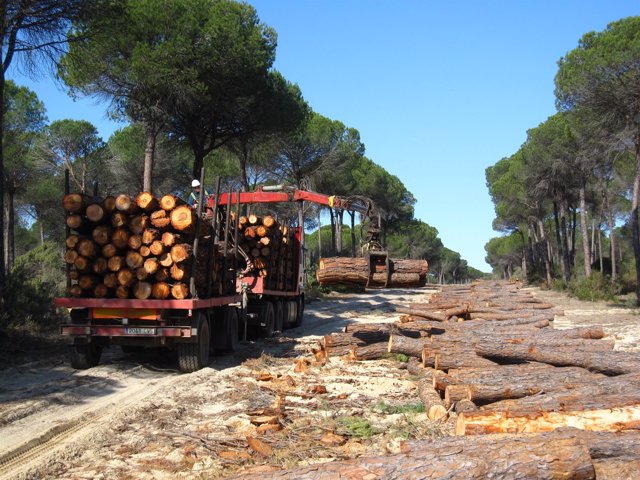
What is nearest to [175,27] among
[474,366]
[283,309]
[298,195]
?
[298,195]

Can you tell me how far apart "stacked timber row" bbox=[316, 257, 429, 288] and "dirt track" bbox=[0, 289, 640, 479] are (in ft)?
4.57

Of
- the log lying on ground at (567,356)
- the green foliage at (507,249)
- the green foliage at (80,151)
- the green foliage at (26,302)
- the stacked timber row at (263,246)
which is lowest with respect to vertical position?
the log lying on ground at (567,356)

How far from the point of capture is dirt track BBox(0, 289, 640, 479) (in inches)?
201

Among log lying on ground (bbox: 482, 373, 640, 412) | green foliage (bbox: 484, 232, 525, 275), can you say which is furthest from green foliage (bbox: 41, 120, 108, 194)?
green foliage (bbox: 484, 232, 525, 275)

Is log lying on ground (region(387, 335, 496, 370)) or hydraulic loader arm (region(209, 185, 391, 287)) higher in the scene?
hydraulic loader arm (region(209, 185, 391, 287))

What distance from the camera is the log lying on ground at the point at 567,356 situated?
7309 mm

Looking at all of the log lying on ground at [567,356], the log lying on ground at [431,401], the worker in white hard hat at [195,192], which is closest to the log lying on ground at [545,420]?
the log lying on ground at [431,401]

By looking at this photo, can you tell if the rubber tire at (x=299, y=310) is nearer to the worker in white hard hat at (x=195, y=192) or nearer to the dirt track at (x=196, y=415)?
the worker in white hard hat at (x=195, y=192)

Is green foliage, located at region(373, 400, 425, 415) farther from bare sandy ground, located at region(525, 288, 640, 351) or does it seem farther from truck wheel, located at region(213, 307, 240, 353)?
bare sandy ground, located at region(525, 288, 640, 351)

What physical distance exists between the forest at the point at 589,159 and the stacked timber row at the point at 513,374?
12697 mm

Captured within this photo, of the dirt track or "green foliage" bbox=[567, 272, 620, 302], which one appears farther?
"green foliage" bbox=[567, 272, 620, 302]

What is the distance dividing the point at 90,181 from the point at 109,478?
3132 centimetres

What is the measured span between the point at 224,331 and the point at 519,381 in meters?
5.87

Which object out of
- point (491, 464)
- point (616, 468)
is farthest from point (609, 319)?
point (491, 464)
